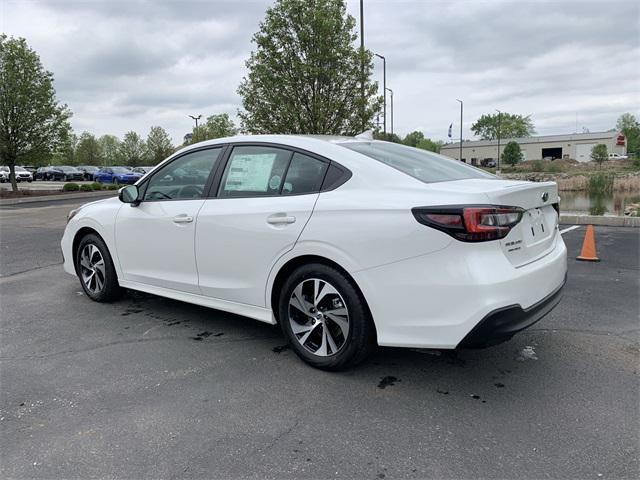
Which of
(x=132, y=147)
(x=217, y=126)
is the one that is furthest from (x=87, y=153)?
(x=217, y=126)

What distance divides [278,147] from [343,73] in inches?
428

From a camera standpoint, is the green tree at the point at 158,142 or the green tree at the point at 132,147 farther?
the green tree at the point at 132,147

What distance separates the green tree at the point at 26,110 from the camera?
19.9m

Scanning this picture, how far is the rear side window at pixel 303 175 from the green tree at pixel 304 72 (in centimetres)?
1026

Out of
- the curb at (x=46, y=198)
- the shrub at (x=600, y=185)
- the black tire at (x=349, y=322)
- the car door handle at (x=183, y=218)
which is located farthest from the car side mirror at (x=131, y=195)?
the shrub at (x=600, y=185)

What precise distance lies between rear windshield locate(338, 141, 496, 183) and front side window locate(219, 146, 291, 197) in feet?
1.65

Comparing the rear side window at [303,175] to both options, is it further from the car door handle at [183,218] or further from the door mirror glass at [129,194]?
the door mirror glass at [129,194]

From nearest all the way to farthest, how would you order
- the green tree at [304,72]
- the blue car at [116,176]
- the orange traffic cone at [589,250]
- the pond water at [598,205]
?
the orange traffic cone at [589,250] → the green tree at [304,72] → the pond water at [598,205] → the blue car at [116,176]

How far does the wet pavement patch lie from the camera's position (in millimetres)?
3240

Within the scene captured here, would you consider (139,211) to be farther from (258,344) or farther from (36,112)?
(36,112)

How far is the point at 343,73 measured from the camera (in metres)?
13.9

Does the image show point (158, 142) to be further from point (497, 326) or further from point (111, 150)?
point (497, 326)

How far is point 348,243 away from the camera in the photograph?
3.16 metres

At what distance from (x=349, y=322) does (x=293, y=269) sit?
57 cm
